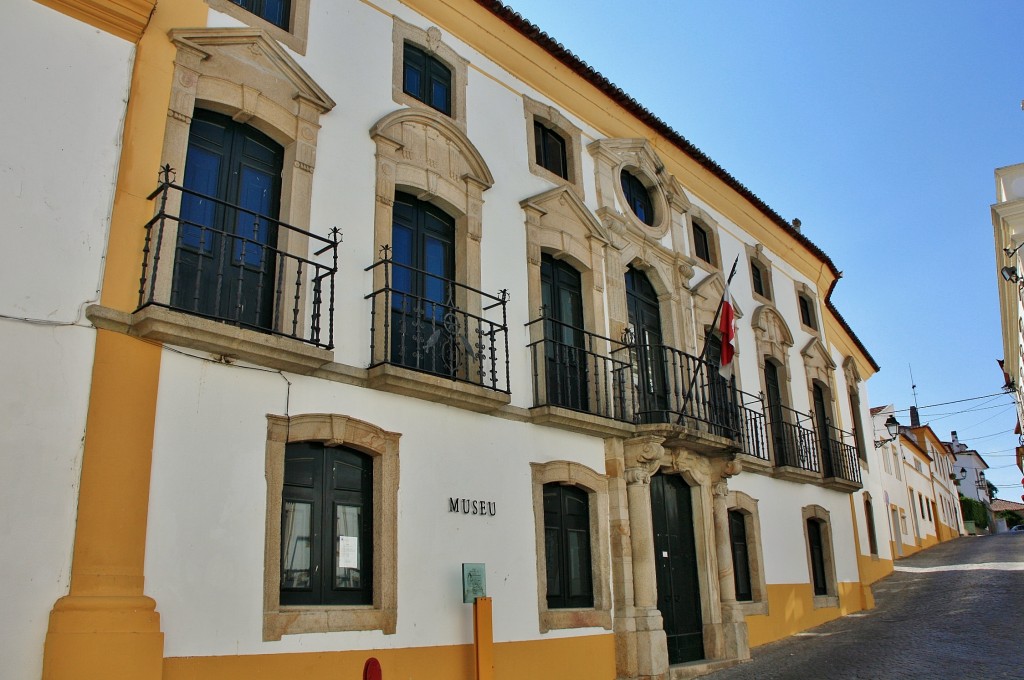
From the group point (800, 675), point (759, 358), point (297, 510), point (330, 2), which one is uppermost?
point (330, 2)

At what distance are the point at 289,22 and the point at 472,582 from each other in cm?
604

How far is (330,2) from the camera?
924 cm

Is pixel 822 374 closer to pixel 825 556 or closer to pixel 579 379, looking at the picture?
pixel 825 556

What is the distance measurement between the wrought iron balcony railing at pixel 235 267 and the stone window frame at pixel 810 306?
1342 cm

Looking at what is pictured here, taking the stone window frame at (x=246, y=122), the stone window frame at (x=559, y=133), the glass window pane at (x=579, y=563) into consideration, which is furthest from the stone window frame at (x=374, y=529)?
the stone window frame at (x=559, y=133)

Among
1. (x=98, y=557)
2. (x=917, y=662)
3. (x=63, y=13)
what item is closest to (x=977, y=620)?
(x=917, y=662)

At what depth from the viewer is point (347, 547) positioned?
7695mm

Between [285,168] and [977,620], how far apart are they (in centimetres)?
1195

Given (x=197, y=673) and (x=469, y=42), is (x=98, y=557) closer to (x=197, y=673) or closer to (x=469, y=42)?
(x=197, y=673)

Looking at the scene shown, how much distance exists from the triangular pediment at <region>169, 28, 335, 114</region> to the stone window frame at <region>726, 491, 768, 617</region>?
864 centimetres

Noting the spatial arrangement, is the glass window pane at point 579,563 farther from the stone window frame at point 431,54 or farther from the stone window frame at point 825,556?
the stone window frame at point 825,556

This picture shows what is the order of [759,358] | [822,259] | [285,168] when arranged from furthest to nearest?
1. [822,259]
2. [759,358]
3. [285,168]

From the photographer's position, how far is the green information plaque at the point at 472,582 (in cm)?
826

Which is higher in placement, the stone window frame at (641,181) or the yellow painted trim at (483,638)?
the stone window frame at (641,181)
